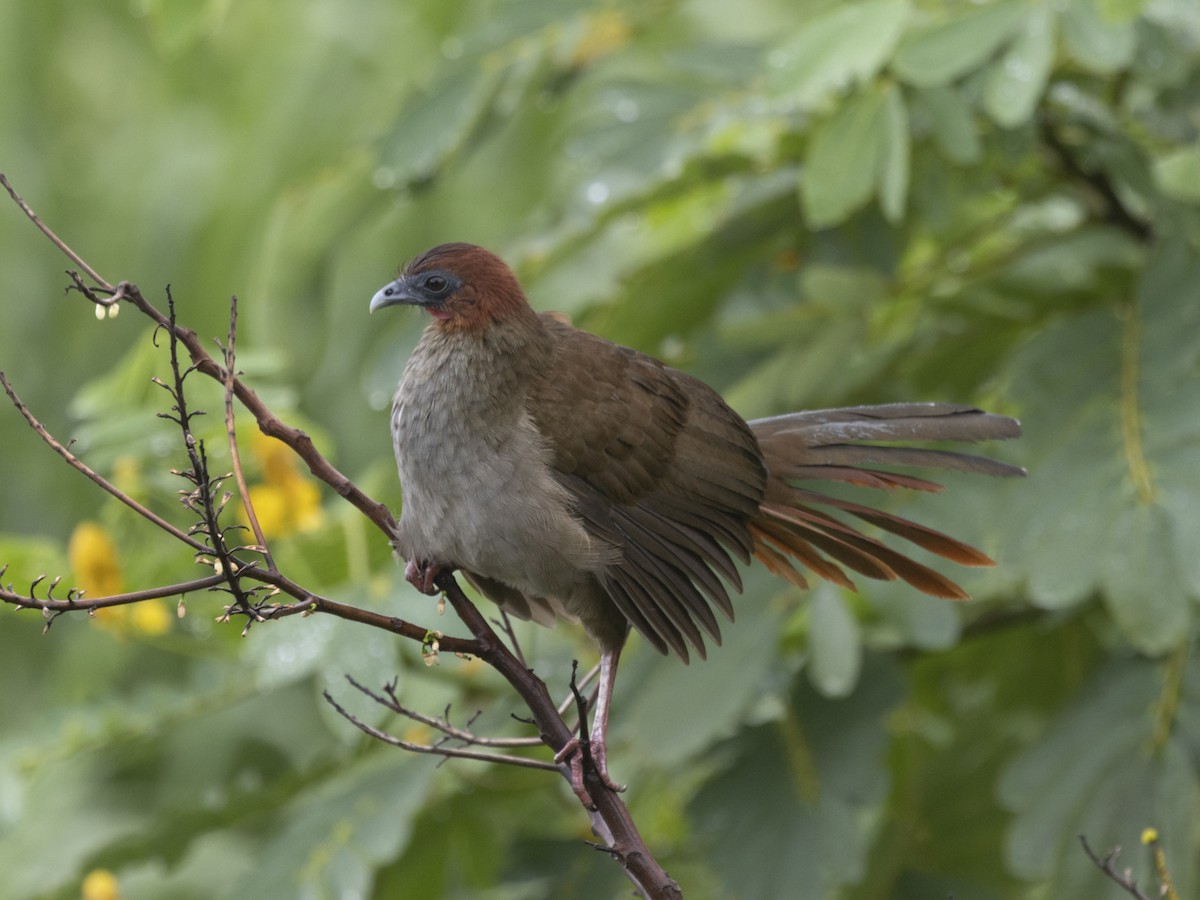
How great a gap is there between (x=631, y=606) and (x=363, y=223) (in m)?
1.37

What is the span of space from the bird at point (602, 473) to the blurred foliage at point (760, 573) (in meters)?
0.32

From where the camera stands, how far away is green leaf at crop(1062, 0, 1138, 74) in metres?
2.21

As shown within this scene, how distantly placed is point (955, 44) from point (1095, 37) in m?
0.19

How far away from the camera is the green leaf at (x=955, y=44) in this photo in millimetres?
2271

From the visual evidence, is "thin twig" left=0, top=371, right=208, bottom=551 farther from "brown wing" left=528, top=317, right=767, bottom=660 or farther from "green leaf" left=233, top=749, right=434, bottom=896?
"green leaf" left=233, top=749, right=434, bottom=896

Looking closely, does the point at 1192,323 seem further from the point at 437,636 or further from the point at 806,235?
the point at 437,636

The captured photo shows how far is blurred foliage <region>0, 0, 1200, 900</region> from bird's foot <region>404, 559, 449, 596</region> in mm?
262

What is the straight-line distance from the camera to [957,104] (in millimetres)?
2365

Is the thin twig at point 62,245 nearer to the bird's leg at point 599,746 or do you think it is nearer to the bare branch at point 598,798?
the bare branch at point 598,798

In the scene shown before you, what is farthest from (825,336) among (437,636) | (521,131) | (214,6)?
(521,131)

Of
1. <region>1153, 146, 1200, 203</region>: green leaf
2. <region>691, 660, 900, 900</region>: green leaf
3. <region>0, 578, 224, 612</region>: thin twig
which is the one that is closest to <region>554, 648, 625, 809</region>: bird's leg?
<region>0, 578, 224, 612</region>: thin twig

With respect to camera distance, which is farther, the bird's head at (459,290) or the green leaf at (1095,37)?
the green leaf at (1095,37)

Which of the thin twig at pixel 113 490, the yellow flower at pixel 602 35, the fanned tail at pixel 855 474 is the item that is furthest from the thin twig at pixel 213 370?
the yellow flower at pixel 602 35

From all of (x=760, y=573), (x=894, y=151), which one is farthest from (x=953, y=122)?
(x=760, y=573)
